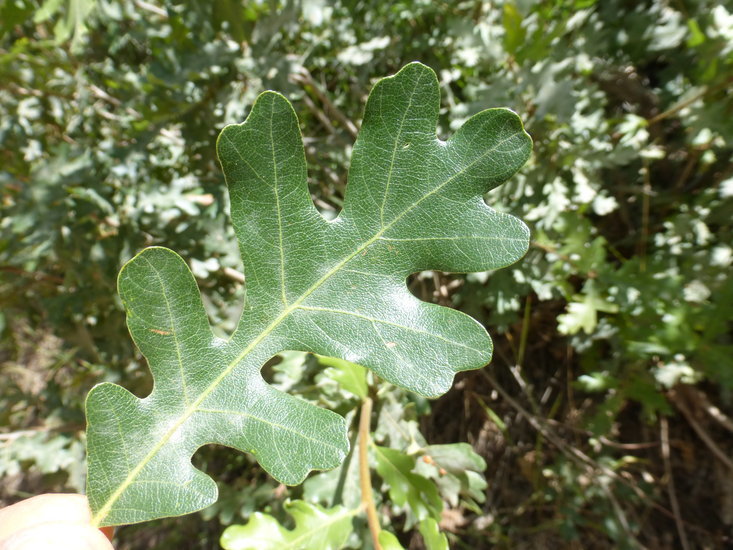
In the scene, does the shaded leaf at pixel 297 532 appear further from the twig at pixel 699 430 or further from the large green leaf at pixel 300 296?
the twig at pixel 699 430

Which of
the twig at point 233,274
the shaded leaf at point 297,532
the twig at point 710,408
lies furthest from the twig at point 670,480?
the twig at point 233,274

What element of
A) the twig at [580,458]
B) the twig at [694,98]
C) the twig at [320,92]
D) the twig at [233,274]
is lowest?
the twig at [580,458]

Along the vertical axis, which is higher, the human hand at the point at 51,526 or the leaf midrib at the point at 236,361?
the leaf midrib at the point at 236,361

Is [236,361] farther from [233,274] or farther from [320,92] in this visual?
[320,92]

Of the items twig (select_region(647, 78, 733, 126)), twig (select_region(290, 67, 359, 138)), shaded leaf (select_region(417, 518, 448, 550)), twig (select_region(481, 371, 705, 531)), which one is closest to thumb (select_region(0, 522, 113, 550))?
shaded leaf (select_region(417, 518, 448, 550))

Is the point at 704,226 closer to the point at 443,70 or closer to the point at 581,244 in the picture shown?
the point at 581,244

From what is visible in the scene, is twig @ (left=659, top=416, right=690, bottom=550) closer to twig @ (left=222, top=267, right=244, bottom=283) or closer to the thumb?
twig @ (left=222, top=267, right=244, bottom=283)
